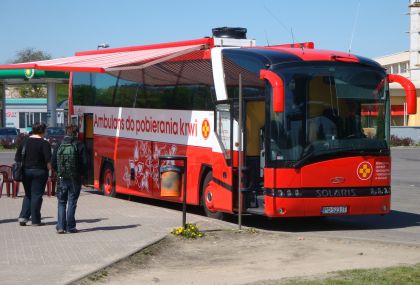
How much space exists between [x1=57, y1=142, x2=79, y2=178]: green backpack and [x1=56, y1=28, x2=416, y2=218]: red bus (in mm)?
2919

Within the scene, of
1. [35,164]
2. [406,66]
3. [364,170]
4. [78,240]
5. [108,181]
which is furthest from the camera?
[406,66]

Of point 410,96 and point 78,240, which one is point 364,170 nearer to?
point 410,96

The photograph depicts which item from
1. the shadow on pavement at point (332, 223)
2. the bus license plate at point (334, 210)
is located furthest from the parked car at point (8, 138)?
the bus license plate at point (334, 210)

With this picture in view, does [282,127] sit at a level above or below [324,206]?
above

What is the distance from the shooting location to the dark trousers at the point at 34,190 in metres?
13.7

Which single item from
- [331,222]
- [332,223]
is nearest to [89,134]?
[331,222]

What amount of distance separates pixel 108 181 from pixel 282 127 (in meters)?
8.56

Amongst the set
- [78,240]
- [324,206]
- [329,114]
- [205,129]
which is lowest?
[78,240]

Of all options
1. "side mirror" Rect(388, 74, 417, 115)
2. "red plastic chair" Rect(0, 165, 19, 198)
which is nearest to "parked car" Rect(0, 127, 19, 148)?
"red plastic chair" Rect(0, 165, 19, 198)

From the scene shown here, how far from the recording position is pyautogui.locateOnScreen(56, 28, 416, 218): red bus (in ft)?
44.9

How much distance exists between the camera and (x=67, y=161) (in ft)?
41.7

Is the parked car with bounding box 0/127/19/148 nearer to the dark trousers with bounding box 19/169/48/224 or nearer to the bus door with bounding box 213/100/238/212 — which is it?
the bus door with bounding box 213/100/238/212

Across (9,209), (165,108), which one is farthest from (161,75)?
Result: (9,209)

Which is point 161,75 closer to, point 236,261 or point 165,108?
point 165,108
